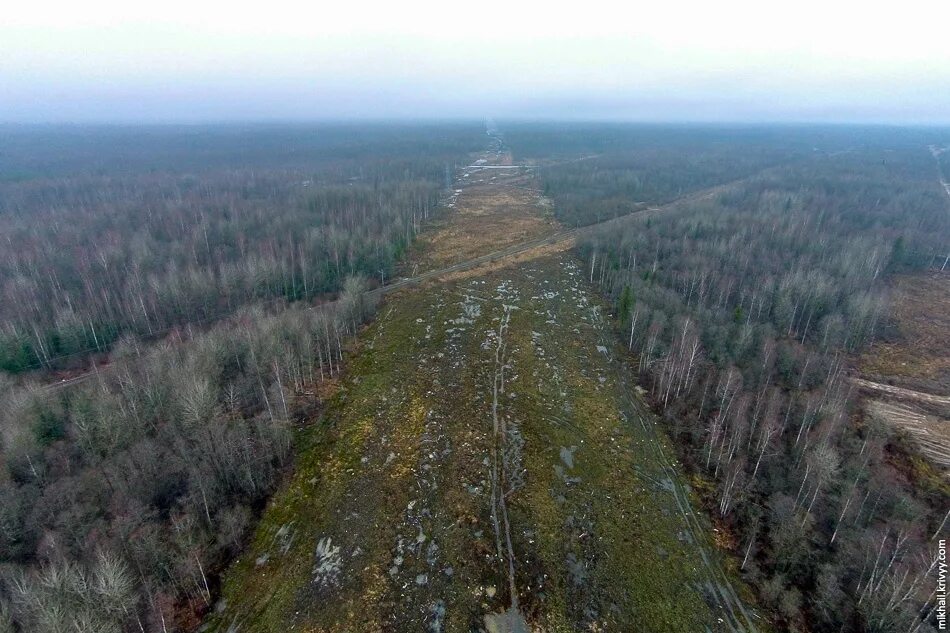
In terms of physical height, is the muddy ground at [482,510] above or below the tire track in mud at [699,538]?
above

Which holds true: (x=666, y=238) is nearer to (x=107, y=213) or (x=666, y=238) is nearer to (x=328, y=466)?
(x=328, y=466)

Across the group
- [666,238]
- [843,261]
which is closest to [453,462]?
[666,238]

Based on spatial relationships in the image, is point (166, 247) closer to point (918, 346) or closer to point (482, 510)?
point (482, 510)

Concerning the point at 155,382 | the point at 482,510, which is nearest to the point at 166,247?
the point at 155,382

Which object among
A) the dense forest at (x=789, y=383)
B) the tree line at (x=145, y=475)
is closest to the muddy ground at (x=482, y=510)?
the tree line at (x=145, y=475)

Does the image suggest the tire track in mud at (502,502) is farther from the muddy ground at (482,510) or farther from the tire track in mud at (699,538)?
the tire track in mud at (699,538)

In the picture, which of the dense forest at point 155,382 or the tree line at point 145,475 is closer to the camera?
the tree line at point 145,475
